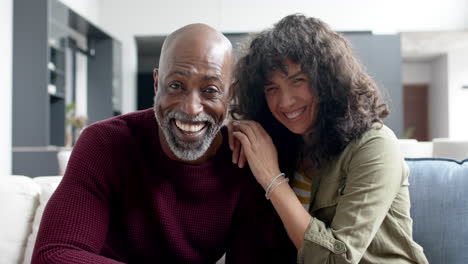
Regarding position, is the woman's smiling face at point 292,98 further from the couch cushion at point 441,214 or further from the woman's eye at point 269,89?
the couch cushion at point 441,214

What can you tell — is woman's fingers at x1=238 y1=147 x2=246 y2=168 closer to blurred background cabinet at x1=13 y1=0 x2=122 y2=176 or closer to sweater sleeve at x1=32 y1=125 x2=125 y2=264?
sweater sleeve at x1=32 y1=125 x2=125 y2=264

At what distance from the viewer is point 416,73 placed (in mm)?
11391

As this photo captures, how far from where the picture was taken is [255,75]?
1.52 m

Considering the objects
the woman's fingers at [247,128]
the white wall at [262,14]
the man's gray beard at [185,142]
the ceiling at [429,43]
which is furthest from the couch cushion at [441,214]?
the ceiling at [429,43]

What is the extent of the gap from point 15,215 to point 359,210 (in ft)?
3.77

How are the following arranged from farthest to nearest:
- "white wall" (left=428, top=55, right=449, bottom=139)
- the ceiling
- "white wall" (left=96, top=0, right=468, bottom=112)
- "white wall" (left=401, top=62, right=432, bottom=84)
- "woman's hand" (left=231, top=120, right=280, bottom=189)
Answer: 1. "white wall" (left=401, top=62, right=432, bottom=84)
2. "white wall" (left=428, top=55, right=449, bottom=139)
3. the ceiling
4. "white wall" (left=96, top=0, right=468, bottom=112)
5. "woman's hand" (left=231, top=120, right=280, bottom=189)

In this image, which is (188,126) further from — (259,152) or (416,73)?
(416,73)

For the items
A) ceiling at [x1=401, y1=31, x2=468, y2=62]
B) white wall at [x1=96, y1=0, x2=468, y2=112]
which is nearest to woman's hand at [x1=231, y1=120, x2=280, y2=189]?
white wall at [x1=96, y1=0, x2=468, y2=112]

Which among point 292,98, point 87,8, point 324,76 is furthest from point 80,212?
point 87,8

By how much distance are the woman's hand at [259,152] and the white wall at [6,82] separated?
4090 mm

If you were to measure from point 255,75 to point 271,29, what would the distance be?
16 centimetres

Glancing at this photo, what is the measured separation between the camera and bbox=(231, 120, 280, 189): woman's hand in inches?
55.4

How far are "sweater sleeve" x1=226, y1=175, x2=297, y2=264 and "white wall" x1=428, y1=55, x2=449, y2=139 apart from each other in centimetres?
975

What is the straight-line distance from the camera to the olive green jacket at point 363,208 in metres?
1.26
